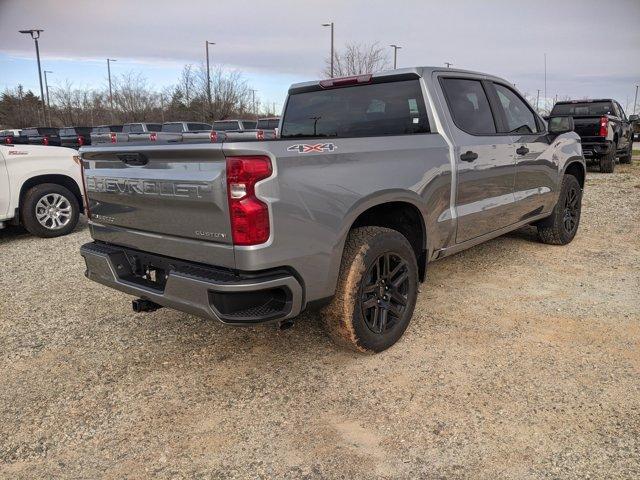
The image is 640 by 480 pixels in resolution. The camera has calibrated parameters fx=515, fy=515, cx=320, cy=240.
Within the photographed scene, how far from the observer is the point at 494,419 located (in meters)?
2.68

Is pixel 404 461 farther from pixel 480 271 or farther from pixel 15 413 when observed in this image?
pixel 480 271

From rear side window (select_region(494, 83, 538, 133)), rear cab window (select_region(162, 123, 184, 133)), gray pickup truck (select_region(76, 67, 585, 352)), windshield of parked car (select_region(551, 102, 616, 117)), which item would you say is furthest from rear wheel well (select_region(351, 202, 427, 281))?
rear cab window (select_region(162, 123, 184, 133))

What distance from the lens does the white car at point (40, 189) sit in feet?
21.9

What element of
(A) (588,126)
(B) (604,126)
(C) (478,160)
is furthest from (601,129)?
(C) (478,160)

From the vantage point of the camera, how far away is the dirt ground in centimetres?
243

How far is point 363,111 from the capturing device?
13.2ft

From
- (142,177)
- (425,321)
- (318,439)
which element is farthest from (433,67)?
(318,439)

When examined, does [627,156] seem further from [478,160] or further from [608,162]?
[478,160]

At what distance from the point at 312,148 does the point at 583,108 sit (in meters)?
14.4

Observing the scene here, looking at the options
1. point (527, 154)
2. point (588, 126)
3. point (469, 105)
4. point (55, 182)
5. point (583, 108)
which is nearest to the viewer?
point (469, 105)

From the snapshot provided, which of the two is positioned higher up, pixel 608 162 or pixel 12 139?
pixel 12 139

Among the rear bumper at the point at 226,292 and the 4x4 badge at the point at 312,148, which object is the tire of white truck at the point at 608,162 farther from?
the rear bumper at the point at 226,292

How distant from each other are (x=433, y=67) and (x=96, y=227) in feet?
8.97

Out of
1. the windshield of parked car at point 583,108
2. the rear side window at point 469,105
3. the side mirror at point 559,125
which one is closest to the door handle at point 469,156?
the rear side window at point 469,105
